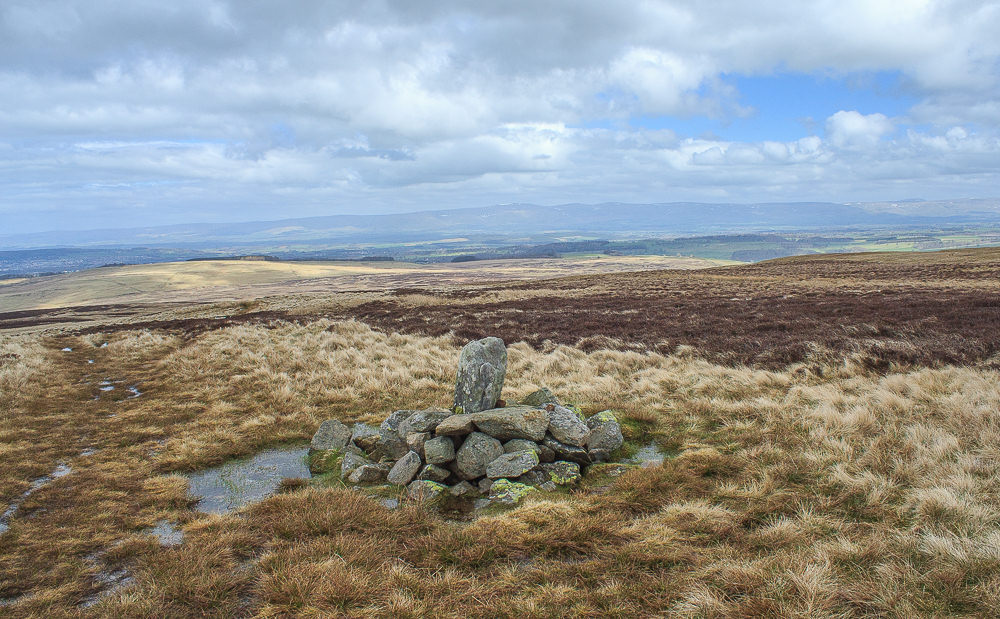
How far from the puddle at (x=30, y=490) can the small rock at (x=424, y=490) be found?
246 inches

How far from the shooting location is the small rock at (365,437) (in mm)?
10422

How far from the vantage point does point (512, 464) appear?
339 inches

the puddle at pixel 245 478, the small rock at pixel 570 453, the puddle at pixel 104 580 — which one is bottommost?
the puddle at pixel 245 478

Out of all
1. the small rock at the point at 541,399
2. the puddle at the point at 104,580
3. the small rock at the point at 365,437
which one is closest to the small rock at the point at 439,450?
the small rock at the point at 365,437

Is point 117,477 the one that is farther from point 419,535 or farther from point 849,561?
point 849,561

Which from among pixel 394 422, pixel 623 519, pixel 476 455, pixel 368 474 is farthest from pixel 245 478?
pixel 623 519

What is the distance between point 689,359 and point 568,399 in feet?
17.4

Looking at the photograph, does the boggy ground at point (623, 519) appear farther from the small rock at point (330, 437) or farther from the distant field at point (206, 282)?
the distant field at point (206, 282)

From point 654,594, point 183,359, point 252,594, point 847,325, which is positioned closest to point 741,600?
point 654,594

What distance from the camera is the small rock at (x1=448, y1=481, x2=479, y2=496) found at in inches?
332

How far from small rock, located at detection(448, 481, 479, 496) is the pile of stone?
2 cm

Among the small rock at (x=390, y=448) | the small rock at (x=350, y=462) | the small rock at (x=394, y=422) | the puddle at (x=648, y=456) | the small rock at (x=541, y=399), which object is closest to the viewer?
the puddle at (x=648, y=456)

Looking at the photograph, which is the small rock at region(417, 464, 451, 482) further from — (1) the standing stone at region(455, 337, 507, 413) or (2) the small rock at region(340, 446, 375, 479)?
(1) the standing stone at region(455, 337, 507, 413)

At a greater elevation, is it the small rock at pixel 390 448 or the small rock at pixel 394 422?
the small rock at pixel 394 422
